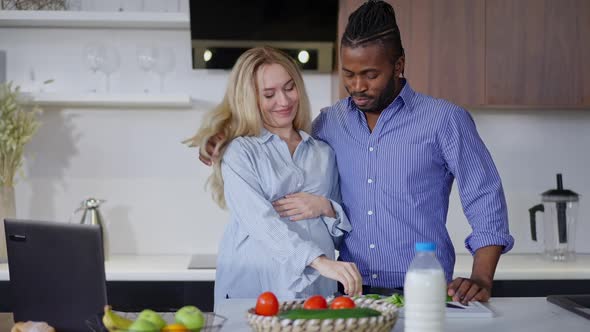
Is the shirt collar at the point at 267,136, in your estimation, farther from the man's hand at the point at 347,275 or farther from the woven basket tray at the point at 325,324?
the woven basket tray at the point at 325,324

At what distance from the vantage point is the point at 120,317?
1.66 m

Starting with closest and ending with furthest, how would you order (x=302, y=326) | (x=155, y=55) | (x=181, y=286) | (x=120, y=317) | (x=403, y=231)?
1. (x=302, y=326)
2. (x=120, y=317)
3. (x=403, y=231)
4. (x=181, y=286)
5. (x=155, y=55)

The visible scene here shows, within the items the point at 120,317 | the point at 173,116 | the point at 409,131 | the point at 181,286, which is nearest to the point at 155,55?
the point at 173,116

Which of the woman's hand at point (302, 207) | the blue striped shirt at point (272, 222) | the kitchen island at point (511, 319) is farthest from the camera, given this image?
the woman's hand at point (302, 207)

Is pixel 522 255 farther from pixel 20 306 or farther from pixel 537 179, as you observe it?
pixel 20 306

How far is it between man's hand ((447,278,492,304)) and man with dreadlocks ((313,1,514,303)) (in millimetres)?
152

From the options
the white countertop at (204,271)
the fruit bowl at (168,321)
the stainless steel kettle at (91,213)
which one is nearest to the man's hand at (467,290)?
the fruit bowl at (168,321)

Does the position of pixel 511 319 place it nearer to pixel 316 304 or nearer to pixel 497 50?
pixel 316 304

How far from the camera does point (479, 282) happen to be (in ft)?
7.18

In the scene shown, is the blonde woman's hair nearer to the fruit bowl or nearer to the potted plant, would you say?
the fruit bowl

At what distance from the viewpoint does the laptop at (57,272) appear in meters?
1.91

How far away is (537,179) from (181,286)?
1663mm

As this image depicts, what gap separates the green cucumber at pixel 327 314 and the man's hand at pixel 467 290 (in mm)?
512

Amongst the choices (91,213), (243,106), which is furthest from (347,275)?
(91,213)
